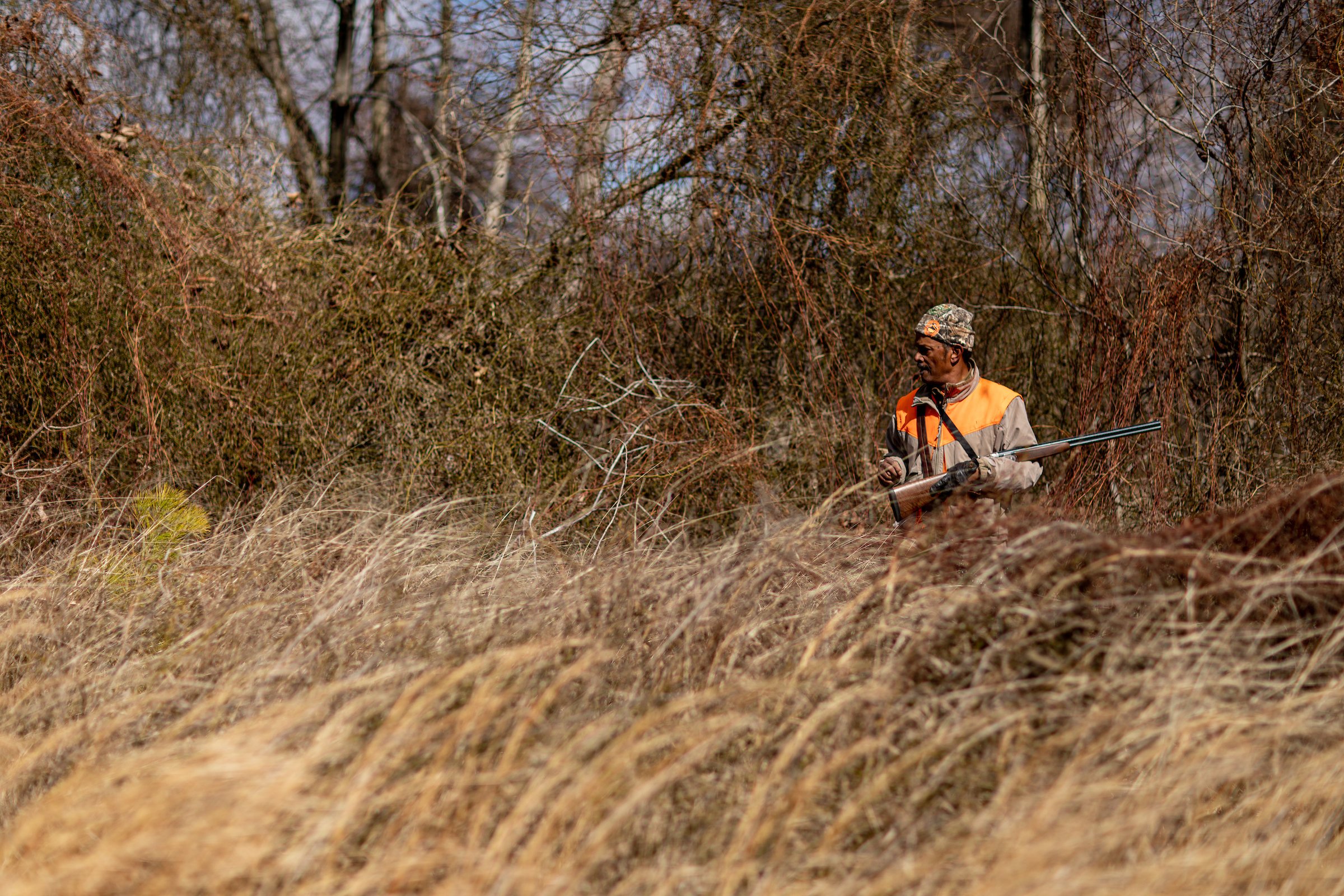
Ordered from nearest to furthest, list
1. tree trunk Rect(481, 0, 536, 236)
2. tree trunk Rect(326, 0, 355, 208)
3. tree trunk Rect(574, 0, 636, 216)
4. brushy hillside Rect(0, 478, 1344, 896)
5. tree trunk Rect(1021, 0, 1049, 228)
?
brushy hillside Rect(0, 478, 1344, 896) < tree trunk Rect(1021, 0, 1049, 228) < tree trunk Rect(574, 0, 636, 216) < tree trunk Rect(481, 0, 536, 236) < tree trunk Rect(326, 0, 355, 208)

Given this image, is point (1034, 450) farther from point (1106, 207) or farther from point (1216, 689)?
point (1106, 207)

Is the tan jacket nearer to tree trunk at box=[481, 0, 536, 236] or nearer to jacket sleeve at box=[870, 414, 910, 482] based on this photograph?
jacket sleeve at box=[870, 414, 910, 482]

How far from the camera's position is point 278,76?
11477mm

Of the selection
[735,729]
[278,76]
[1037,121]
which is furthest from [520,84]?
[278,76]

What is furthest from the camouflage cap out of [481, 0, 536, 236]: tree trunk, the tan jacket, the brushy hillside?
[481, 0, 536, 236]: tree trunk

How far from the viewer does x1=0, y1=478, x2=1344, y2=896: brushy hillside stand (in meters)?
1.99

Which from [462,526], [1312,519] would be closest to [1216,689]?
[1312,519]

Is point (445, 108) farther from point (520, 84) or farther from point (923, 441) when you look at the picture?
point (923, 441)

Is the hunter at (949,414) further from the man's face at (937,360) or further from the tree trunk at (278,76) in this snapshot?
the tree trunk at (278,76)

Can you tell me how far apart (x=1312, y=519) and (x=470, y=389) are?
405 centimetres

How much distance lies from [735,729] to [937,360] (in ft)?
6.57

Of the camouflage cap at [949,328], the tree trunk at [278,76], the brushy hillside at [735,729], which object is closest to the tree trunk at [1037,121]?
the camouflage cap at [949,328]

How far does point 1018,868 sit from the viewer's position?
1.90 metres

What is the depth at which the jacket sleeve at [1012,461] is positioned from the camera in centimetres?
361
